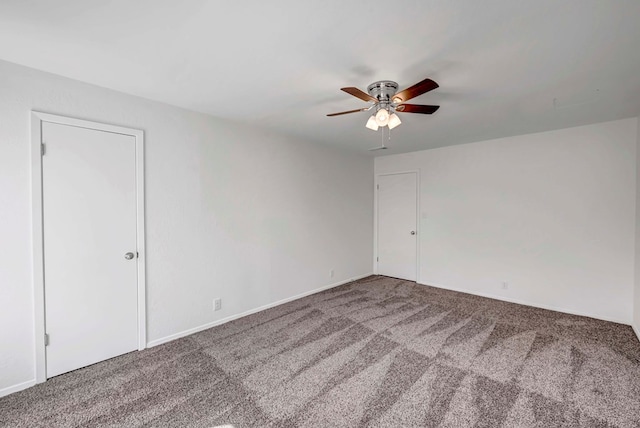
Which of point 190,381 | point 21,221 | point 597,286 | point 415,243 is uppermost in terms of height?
point 21,221

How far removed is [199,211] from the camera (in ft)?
9.54

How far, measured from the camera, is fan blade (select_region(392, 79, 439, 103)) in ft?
5.78

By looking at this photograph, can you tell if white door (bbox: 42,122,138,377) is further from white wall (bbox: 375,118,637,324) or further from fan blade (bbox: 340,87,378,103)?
white wall (bbox: 375,118,637,324)

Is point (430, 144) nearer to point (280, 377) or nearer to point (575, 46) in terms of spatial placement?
point (575, 46)

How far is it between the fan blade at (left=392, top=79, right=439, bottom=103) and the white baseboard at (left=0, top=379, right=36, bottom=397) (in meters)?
3.44

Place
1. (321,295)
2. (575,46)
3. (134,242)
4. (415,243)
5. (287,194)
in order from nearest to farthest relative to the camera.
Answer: (575,46), (134,242), (287,194), (321,295), (415,243)

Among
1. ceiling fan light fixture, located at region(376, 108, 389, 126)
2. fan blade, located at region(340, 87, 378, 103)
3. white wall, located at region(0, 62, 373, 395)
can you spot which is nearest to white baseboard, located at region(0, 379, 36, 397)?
white wall, located at region(0, 62, 373, 395)

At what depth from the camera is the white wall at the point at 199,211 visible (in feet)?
6.47

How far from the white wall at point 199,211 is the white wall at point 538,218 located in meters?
1.59

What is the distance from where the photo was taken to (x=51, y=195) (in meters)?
2.10

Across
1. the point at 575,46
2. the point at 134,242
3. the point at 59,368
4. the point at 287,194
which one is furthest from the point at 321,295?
the point at 575,46

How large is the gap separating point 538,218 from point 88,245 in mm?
4984

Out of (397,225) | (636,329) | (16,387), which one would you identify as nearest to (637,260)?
(636,329)

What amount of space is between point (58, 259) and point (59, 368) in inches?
33.9
